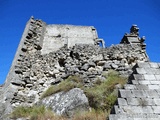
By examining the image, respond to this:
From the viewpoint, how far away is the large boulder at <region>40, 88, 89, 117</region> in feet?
19.7

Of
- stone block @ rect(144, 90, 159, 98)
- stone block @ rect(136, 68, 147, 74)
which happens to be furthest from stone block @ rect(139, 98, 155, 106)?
stone block @ rect(136, 68, 147, 74)

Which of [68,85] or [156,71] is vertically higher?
[68,85]

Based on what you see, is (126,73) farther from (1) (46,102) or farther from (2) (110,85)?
(1) (46,102)

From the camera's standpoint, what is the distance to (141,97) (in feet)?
15.4

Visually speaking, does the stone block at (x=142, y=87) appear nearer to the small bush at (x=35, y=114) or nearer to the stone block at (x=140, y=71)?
the stone block at (x=140, y=71)

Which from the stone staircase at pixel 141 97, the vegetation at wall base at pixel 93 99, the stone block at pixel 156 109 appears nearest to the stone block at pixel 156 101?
the stone staircase at pixel 141 97

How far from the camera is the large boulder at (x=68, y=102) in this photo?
19.7 feet

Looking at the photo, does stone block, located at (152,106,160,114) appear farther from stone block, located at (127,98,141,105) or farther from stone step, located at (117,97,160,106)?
stone block, located at (127,98,141,105)

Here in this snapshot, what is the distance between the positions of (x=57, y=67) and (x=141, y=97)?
5.27 metres

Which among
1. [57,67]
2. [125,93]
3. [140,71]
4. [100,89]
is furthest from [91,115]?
[57,67]

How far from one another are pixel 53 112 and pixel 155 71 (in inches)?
137

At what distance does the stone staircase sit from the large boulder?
174 cm

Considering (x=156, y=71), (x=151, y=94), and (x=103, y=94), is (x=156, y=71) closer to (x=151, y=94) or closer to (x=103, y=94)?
(x=151, y=94)

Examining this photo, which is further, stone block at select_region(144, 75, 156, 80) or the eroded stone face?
the eroded stone face
